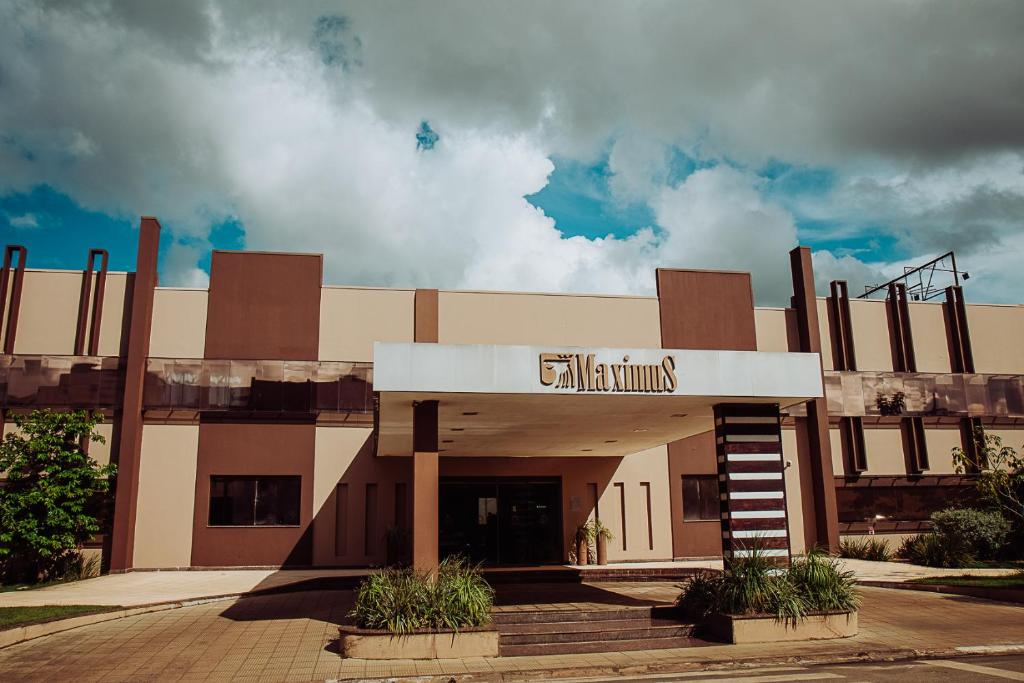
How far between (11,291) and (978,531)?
105ft

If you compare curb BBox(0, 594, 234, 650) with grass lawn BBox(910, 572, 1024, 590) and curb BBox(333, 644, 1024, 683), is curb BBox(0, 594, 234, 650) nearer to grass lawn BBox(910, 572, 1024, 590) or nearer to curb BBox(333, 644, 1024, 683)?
curb BBox(333, 644, 1024, 683)

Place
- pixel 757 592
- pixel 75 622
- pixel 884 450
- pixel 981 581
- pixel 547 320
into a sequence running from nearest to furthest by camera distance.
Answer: pixel 757 592 → pixel 75 622 → pixel 981 581 → pixel 547 320 → pixel 884 450

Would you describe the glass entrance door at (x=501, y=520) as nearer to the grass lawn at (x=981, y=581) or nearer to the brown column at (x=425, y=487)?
the grass lawn at (x=981, y=581)

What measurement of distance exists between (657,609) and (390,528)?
11754 millimetres

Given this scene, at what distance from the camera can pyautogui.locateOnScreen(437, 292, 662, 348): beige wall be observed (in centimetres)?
2639

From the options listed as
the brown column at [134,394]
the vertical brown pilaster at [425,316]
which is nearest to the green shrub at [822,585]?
the vertical brown pilaster at [425,316]

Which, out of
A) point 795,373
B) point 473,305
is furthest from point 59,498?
point 795,373

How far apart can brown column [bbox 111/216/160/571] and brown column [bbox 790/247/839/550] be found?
22.5 metres

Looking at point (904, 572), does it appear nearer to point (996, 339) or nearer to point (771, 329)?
point (771, 329)

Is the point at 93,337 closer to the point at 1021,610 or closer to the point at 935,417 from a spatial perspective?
the point at 1021,610

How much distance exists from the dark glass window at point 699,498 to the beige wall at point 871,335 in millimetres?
7546

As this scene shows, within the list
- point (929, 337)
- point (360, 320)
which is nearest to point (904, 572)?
point (929, 337)

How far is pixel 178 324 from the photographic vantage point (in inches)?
1002

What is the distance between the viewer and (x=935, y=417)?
29156 millimetres
